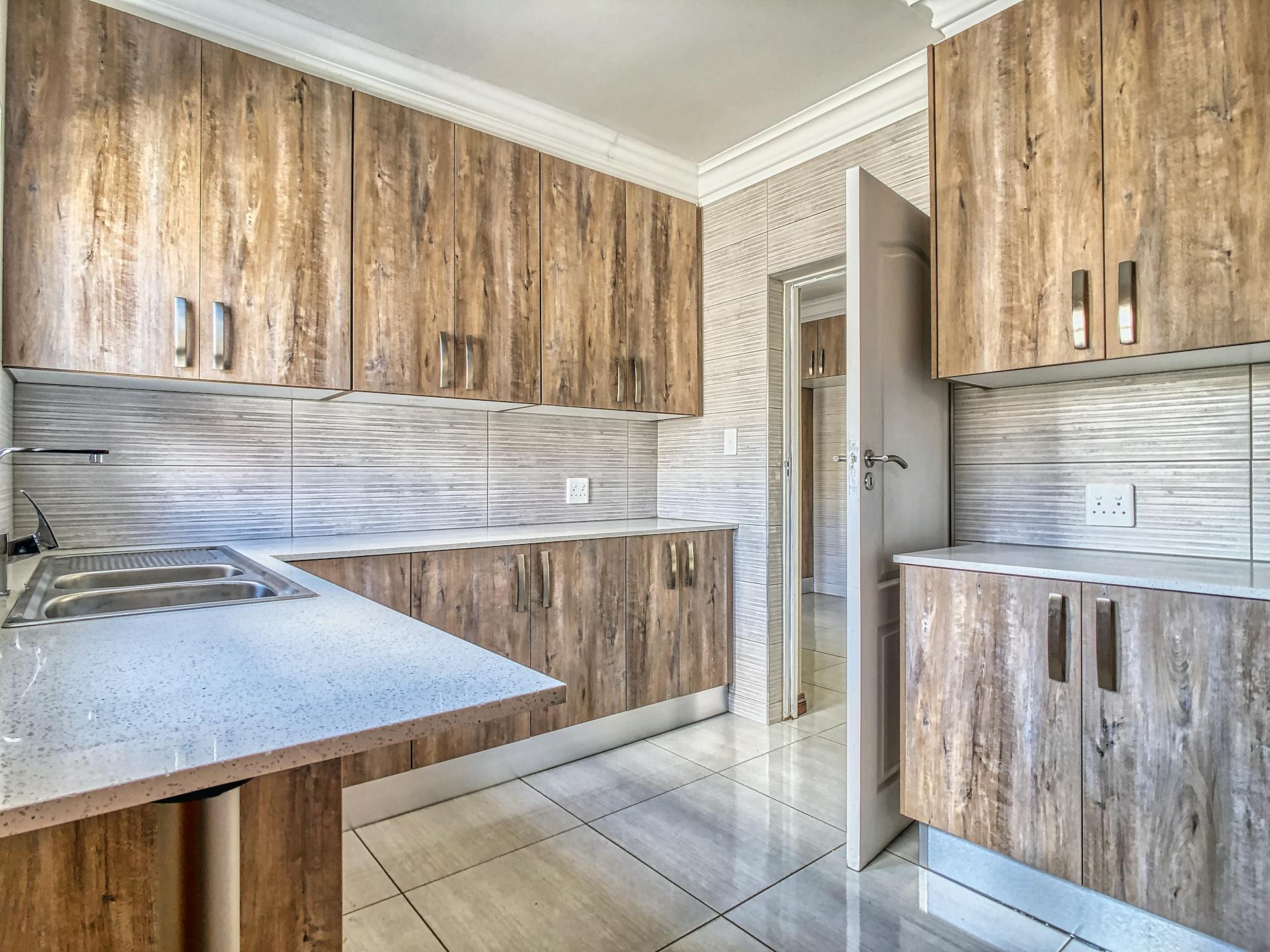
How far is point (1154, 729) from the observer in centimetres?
140

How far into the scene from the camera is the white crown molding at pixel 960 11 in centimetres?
188

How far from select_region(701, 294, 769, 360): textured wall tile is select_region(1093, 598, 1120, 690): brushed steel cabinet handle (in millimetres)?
1826

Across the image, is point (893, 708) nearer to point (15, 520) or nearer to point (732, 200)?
point (732, 200)

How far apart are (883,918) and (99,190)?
278 centimetres

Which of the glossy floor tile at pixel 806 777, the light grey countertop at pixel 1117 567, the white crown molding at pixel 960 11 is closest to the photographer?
the light grey countertop at pixel 1117 567

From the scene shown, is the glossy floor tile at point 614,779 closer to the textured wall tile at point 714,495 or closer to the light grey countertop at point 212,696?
the textured wall tile at point 714,495

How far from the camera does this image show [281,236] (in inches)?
83.7

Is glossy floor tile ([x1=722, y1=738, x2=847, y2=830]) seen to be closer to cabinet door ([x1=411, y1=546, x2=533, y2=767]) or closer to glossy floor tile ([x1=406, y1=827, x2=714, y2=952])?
glossy floor tile ([x1=406, y1=827, x2=714, y2=952])

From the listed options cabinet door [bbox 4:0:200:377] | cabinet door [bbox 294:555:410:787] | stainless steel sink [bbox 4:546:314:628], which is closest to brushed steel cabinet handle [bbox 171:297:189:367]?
cabinet door [bbox 4:0:200:377]

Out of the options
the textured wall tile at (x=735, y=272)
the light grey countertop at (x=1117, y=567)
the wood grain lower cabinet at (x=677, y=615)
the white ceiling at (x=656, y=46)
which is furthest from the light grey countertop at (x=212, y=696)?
the textured wall tile at (x=735, y=272)

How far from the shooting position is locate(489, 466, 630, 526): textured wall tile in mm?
2957

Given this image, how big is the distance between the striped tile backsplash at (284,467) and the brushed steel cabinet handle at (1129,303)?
2135 millimetres

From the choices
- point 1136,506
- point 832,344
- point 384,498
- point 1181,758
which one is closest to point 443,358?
point 384,498

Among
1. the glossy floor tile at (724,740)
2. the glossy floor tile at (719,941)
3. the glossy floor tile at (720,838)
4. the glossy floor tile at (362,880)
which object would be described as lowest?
the glossy floor tile at (724,740)
